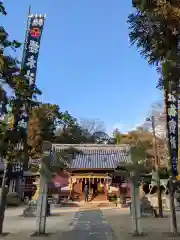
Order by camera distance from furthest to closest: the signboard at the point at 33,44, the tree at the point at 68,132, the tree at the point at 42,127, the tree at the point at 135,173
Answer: the tree at the point at 68,132
the tree at the point at 42,127
the signboard at the point at 33,44
the tree at the point at 135,173

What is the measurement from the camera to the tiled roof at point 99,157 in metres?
30.0

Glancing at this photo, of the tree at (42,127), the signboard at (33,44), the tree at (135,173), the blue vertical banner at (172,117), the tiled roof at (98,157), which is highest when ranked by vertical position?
the tree at (42,127)

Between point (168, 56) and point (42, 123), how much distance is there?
35.2 m

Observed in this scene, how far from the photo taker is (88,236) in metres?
9.83

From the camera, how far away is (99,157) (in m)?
32.4

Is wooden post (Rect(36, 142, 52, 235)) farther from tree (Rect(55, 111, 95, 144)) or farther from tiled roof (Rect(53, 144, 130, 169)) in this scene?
tree (Rect(55, 111, 95, 144))

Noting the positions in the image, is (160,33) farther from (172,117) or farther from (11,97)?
(172,117)

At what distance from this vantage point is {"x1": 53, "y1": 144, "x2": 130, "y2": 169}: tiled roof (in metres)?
30.0

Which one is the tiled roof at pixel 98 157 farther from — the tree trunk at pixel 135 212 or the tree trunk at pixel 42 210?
the tree trunk at pixel 135 212

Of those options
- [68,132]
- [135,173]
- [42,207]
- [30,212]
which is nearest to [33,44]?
[42,207]

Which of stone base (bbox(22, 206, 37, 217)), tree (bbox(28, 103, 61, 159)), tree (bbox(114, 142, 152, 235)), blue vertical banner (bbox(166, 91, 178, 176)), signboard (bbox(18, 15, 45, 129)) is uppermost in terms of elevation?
tree (bbox(28, 103, 61, 159))

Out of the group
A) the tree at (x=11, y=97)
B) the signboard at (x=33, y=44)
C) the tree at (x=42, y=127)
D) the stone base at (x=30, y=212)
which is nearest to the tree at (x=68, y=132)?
the tree at (x=42, y=127)

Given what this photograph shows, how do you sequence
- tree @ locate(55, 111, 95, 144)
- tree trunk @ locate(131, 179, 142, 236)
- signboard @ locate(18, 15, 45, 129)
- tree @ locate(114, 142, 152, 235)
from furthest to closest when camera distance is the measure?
tree @ locate(55, 111, 95, 144) < signboard @ locate(18, 15, 45, 129) < tree @ locate(114, 142, 152, 235) < tree trunk @ locate(131, 179, 142, 236)

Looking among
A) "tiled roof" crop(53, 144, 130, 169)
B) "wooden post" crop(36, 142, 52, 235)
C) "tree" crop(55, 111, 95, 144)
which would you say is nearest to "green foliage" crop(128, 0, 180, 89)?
"wooden post" crop(36, 142, 52, 235)
